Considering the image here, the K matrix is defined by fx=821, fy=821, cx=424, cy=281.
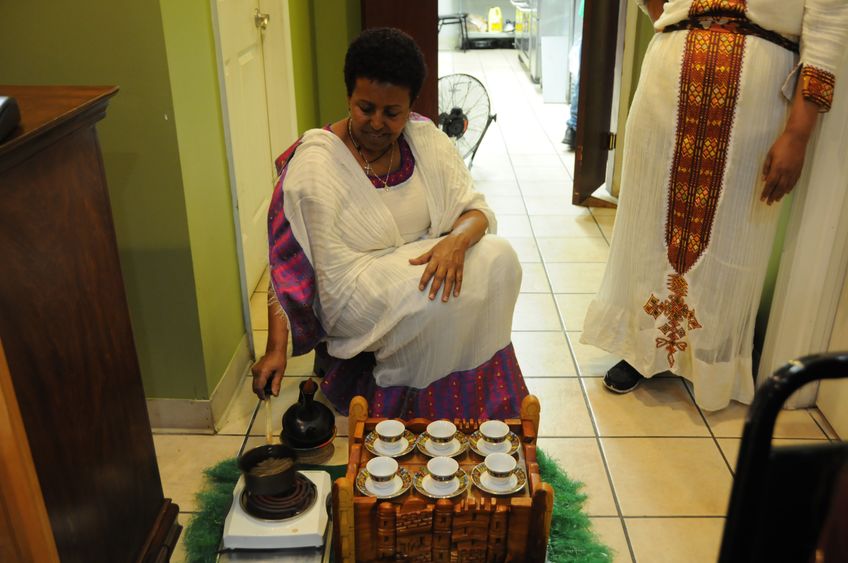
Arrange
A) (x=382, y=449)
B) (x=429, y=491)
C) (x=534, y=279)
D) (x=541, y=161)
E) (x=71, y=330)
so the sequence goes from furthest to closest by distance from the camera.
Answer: (x=541, y=161)
(x=534, y=279)
(x=382, y=449)
(x=429, y=491)
(x=71, y=330)

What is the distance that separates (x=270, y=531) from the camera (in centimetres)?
168

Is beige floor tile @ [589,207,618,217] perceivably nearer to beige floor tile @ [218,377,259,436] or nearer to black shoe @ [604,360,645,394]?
black shoe @ [604,360,645,394]

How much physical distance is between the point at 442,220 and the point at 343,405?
23.1 inches

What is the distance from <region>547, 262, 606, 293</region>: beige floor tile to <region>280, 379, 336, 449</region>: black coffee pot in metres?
1.32

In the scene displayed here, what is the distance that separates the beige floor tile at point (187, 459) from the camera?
2.00 meters

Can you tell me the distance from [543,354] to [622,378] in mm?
302

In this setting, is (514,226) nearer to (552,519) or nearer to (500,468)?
(552,519)

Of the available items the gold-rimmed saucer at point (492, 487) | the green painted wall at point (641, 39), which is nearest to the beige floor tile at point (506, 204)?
the green painted wall at point (641, 39)

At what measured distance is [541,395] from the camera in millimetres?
2422

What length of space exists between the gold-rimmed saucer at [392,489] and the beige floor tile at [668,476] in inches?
24.1

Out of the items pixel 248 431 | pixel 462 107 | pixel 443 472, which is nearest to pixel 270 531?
pixel 443 472

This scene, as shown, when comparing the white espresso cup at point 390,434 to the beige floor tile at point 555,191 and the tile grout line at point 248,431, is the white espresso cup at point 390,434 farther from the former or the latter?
the beige floor tile at point 555,191

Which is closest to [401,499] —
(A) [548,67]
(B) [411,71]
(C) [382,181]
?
(C) [382,181]

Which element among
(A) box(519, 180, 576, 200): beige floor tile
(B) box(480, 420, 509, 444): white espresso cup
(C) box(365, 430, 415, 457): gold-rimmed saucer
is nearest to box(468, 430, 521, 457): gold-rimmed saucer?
(B) box(480, 420, 509, 444): white espresso cup
